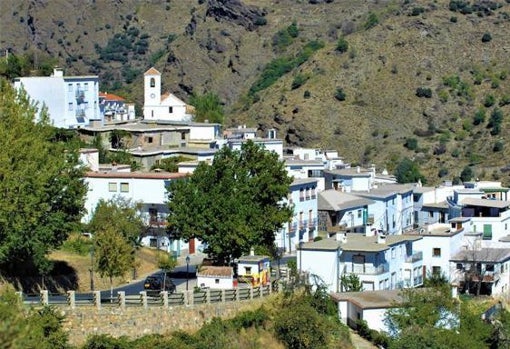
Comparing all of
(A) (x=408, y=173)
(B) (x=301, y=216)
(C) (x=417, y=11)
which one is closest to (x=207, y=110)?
(A) (x=408, y=173)

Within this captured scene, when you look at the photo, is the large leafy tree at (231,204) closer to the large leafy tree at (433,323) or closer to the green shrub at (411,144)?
the large leafy tree at (433,323)

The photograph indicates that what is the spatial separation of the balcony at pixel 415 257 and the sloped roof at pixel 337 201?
9.22 meters

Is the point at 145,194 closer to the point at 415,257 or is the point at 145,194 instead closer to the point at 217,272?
the point at 415,257

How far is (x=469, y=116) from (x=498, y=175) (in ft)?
58.6

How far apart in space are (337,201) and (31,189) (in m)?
32.0

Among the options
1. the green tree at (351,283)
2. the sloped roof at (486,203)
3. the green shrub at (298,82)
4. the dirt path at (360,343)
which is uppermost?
the green shrub at (298,82)

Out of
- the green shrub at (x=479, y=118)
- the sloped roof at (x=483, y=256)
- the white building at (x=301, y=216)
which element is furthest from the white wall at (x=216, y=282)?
the green shrub at (x=479, y=118)

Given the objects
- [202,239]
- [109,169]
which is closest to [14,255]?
[202,239]

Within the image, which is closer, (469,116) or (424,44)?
(469,116)

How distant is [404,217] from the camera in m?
83.4

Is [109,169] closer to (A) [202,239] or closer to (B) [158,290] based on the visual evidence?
(A) [202,239]

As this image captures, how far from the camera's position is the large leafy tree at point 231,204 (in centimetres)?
5762

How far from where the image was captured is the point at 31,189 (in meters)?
48.9

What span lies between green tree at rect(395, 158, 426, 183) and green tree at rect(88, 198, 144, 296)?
41574 mm
